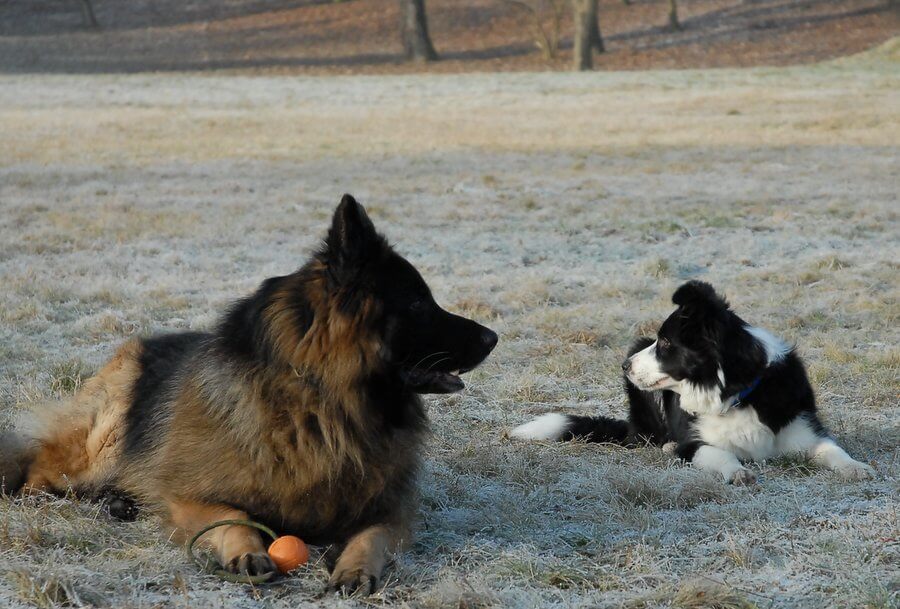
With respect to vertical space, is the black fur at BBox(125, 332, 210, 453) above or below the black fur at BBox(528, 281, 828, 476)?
above

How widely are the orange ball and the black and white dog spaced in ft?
7.20

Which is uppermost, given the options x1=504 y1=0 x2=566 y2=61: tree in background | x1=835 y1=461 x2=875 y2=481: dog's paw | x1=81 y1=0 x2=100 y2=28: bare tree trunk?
x1=81 y1=0 x2=100 y2=28: bare tree trunk

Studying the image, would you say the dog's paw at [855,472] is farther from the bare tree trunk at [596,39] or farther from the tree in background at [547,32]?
the tree in background at [547,32]

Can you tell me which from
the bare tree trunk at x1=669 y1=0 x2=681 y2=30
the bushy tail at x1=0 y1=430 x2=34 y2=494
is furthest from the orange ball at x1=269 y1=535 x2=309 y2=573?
the bare tree trunk at x1=669 y1=0 x2=681 y2=30

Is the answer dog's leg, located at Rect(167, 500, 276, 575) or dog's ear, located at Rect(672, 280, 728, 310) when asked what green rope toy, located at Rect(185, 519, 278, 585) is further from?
dog's ear, located at Rect(672, 280, 728, 310)

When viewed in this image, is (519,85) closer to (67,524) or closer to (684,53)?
(684,53)

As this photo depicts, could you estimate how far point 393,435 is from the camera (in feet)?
14.0

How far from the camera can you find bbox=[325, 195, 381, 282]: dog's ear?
383 cm

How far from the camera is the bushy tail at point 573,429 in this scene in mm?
5918

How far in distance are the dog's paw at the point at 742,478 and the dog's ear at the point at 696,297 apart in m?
0.92

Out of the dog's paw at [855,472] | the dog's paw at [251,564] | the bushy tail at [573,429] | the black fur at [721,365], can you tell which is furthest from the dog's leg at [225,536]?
the dog's paw at [855,472]

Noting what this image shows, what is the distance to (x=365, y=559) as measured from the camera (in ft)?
12.8

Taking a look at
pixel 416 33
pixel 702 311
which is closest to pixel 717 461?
pixel 702 311

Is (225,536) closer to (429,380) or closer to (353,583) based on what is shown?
(353,583)
